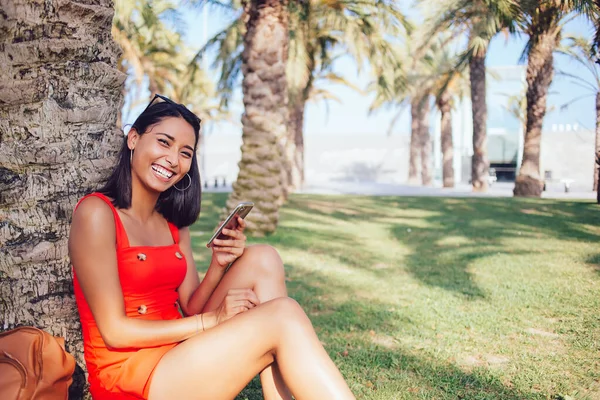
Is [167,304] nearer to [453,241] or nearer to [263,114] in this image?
[453,241]

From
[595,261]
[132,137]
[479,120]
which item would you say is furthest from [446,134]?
[132,137]

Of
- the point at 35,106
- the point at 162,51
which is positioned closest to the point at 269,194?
the point at 35,106

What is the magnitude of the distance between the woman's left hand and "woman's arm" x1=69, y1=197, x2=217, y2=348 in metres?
0.54

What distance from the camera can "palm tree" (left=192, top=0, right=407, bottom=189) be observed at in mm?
13797

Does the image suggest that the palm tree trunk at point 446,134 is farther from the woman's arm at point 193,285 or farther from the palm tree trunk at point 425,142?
the woman's arm at point 193,285

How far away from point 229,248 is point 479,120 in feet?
55.2

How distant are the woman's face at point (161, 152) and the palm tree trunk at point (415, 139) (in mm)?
24874

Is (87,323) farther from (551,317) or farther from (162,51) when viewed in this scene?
(162,51)

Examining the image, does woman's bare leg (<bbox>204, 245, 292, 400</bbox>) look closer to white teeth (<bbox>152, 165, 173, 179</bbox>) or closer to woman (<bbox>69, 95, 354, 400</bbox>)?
woman (<bbox>69, 95, 354, 400</bbox>)

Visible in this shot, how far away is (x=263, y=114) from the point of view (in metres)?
8.79

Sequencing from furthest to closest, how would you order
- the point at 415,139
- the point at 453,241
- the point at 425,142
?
the point at 425,142 < the point at 415,139 < the point at 453,241

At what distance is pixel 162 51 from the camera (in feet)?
67.9

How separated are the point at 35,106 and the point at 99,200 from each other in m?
0.54

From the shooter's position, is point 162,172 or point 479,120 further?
point 479,120
